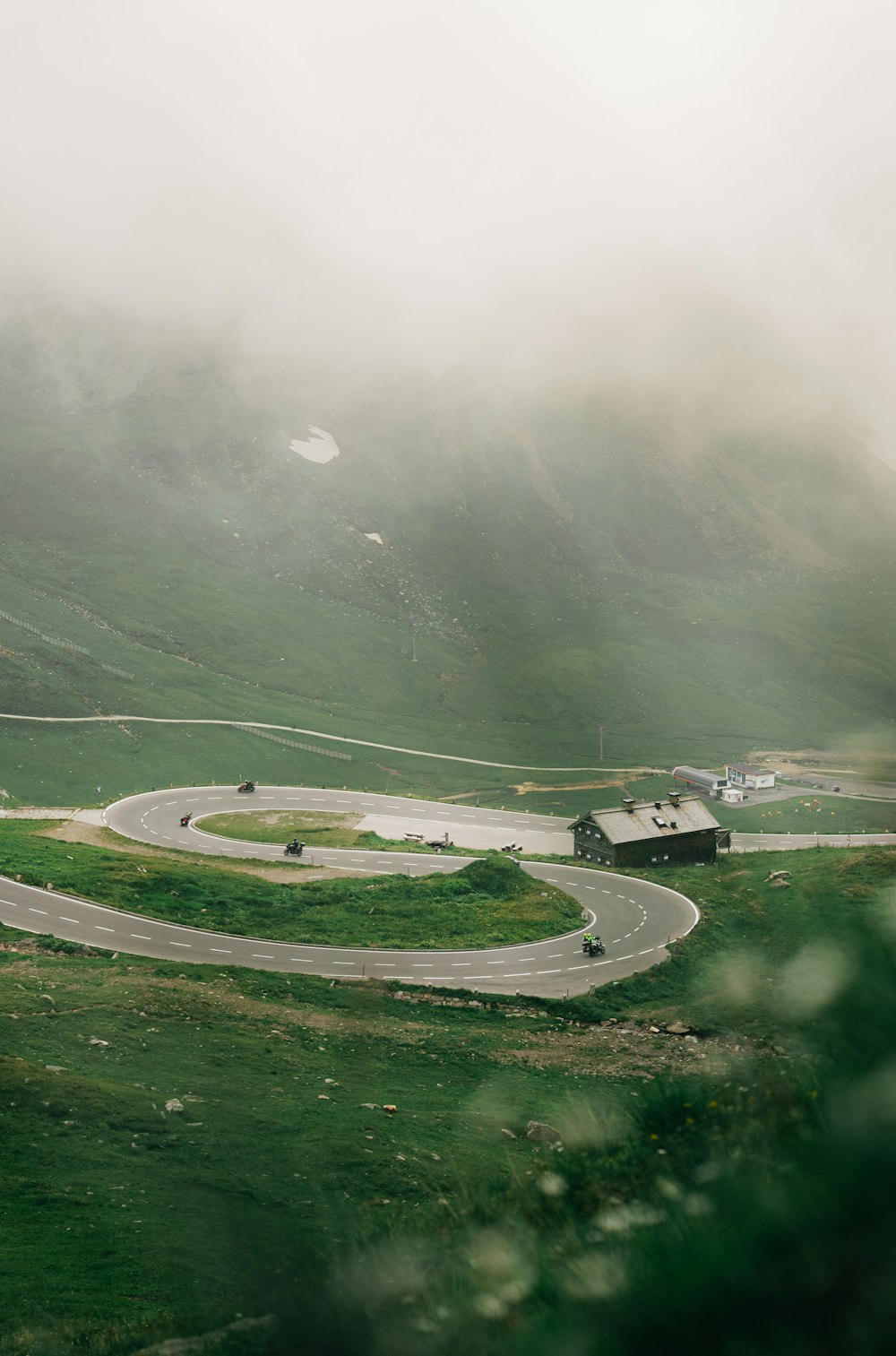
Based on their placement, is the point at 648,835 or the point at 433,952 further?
the point at 648,835

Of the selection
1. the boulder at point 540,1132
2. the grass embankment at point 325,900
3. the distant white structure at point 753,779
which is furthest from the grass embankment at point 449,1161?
the distant white structure at point 753,779

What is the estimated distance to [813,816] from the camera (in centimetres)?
10800

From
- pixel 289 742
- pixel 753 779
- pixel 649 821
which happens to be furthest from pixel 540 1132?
pixel 289 742

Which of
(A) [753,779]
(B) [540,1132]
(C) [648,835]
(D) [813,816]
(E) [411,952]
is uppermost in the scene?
(B) [540,1132]

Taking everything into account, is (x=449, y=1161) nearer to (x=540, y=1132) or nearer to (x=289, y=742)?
(x=540, y=1132)

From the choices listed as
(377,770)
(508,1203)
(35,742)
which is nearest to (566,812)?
(377,770)

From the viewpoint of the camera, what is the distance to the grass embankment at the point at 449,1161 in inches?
115

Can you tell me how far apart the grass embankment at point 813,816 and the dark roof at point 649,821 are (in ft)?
99.9

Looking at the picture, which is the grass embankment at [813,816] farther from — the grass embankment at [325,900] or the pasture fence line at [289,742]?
the grass embankment at [325,900]

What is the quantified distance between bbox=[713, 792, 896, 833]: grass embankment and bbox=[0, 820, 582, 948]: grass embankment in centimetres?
5472

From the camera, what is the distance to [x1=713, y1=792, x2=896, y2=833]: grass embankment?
9856 cm

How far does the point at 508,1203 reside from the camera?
4.11 meters

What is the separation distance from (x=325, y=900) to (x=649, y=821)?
30.4m

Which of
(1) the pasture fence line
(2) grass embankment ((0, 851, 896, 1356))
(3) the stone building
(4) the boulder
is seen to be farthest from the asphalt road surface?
(1) the pasture fence line
